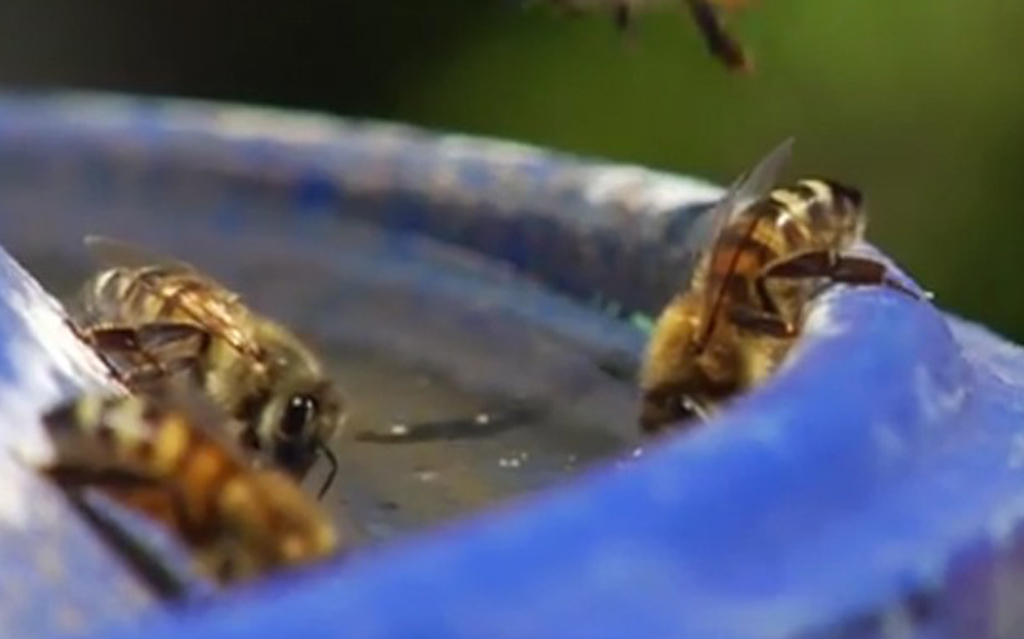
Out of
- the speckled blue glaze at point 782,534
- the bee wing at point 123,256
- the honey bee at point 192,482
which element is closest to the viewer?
the speckled blue glaze at point 782,534

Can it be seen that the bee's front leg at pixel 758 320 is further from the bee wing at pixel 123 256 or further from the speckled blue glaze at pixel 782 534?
the bee wing at pixel 123 256

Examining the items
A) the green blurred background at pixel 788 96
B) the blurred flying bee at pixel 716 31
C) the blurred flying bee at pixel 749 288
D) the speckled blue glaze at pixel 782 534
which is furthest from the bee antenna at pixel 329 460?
the green blurred background at pixel 788 96

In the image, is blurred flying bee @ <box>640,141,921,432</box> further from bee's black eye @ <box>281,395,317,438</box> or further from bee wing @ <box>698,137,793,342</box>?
bee's black eye @ <box>281,395,317,438</box>

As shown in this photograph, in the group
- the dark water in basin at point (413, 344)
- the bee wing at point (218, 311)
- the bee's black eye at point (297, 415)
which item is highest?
the bee wing at point (218, 311)

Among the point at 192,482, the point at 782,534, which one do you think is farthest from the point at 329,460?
the point at 782,534

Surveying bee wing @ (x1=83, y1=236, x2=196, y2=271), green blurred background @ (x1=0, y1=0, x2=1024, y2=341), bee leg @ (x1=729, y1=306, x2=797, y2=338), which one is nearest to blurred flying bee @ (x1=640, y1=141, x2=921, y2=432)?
bee leg @ (x1=729, y1=306, x2=797, y2=338)

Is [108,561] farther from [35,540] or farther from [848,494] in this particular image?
[848,494]
